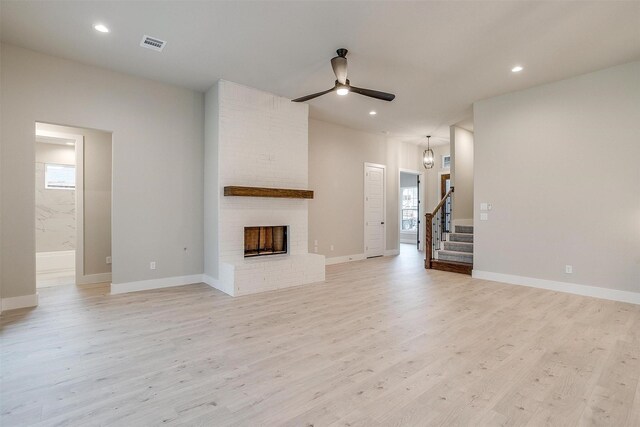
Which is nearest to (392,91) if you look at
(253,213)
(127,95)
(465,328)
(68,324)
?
(253,213)

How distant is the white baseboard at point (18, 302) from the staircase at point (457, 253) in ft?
21.0

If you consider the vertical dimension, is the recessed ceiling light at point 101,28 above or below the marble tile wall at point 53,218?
above

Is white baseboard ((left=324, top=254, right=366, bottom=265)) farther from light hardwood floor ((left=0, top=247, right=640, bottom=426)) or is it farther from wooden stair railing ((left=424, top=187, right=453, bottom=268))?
light hardwood floor ((left=0, top=247, right=640, bottom=426))

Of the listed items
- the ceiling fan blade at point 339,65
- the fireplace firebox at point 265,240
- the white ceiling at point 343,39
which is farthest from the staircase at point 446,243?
the ceiling fan blade at point 339,65

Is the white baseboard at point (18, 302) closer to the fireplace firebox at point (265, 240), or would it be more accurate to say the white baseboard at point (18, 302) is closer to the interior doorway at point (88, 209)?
the interior doorway at point (88, 209)

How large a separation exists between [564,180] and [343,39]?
12.7 feet

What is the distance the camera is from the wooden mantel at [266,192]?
4570 millimetres

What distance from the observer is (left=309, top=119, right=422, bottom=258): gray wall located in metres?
6.74

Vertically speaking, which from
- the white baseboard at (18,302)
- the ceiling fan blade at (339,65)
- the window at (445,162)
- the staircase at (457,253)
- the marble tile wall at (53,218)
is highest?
the ceiling fan blade at (339,65)

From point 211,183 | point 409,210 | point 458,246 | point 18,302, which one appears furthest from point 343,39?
point 409,210

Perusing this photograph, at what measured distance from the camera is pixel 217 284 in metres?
4.73

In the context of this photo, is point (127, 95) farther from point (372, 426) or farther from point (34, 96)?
point (372, 426)

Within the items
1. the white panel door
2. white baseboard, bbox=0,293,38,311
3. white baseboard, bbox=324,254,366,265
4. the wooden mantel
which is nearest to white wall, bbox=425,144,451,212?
the white panel door

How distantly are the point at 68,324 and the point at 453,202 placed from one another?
22.9 ft
